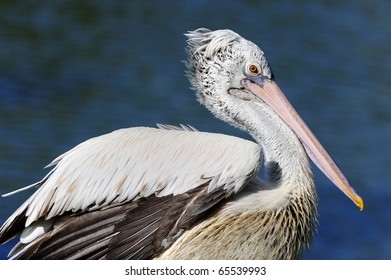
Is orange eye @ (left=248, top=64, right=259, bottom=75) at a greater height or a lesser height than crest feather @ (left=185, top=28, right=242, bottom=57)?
lesser

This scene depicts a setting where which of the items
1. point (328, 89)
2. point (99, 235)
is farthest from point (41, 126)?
point (99, 235)

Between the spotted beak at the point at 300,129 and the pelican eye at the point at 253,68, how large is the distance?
0.12 feet

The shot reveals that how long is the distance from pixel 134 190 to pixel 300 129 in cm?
85

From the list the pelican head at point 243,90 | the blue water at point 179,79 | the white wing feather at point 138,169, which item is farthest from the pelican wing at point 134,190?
the blue water at point 179,79

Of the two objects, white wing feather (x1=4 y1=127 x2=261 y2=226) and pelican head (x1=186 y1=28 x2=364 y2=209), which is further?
pelican head (x1=186 y1=28 x2=364 y2=209)

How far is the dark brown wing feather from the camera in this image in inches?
182

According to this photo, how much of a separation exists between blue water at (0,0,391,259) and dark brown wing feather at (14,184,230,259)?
2109 mm

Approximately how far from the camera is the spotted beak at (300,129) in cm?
499

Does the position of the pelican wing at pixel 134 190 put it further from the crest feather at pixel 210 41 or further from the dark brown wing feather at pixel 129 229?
the crest feather at pixel 210 41

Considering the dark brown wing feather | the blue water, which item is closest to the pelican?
the dark brown wing feather

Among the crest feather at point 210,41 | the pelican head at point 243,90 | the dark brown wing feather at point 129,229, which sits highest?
the crest feather at point 210,41

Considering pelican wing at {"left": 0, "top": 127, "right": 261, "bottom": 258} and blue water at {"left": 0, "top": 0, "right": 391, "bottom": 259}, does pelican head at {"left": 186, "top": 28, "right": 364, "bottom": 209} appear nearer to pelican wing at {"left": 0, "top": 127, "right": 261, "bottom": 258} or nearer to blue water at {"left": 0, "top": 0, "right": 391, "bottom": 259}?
pelican wing at {"left": 0, "top": 127, "right": 261, "bottom": 258}

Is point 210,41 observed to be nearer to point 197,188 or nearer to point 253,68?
point 253,68
